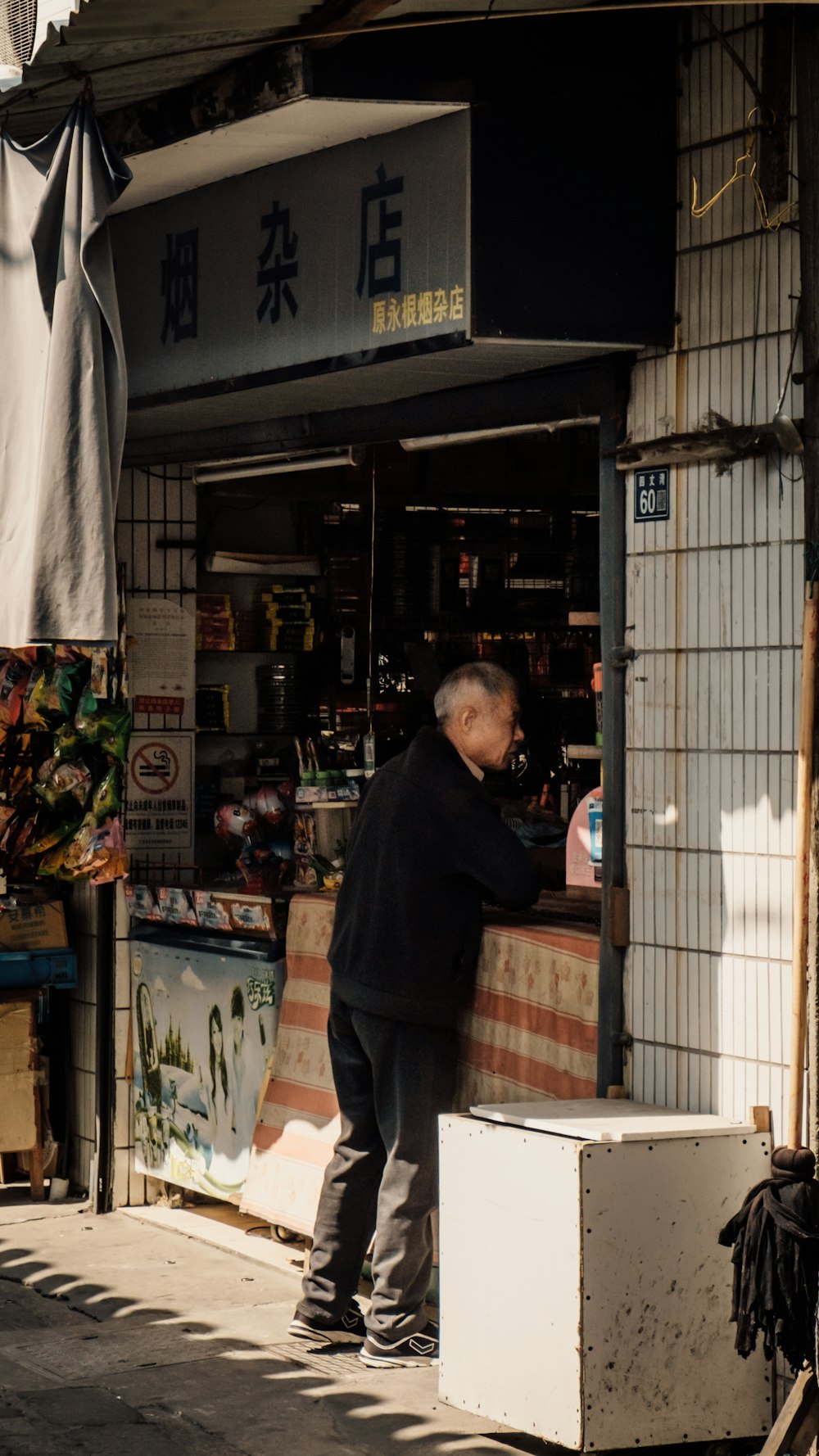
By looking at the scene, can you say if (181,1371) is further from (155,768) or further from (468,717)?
(155,768)

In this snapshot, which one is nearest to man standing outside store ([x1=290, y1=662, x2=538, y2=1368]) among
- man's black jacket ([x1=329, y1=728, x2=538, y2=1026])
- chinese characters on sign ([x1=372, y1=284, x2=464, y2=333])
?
man's black jacket ([x1=329, y1=728, x2=538, y2=1026])

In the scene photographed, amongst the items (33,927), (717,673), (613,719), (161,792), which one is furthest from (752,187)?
(33,927)

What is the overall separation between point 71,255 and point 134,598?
3.13 m

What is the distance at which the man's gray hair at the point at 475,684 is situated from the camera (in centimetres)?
618

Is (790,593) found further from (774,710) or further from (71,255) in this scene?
(71,255)

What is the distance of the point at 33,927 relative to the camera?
27.6 feet

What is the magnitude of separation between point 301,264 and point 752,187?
1601mm

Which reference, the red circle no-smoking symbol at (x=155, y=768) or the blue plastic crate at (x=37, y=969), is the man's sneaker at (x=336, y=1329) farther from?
the red circle no-smoking symbol at (x=155, y=768)

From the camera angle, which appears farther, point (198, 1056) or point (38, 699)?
point (38, 699)

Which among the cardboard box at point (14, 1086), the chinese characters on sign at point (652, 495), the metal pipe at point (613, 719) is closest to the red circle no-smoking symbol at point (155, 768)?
the cardboard box at point (14, 1086)

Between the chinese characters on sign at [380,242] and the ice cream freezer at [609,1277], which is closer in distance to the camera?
the ice cream freezer at [609,1277]

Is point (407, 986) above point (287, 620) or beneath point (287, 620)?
beneath

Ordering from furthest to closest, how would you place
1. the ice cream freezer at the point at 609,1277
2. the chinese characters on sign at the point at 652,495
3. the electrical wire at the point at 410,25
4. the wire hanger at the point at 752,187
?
the chinese characters on sign at the point at 652,495 → the wire hanger at the point at 752,187 → the ice cream freezer at the point at 609,1277 → the electrical wire at the point at 410,25

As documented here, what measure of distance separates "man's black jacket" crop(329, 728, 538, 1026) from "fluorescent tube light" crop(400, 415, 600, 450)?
3.54ft
